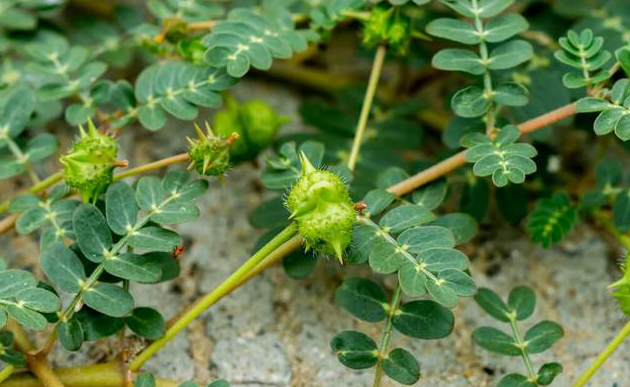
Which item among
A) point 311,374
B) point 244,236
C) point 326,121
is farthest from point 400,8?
point 311,374

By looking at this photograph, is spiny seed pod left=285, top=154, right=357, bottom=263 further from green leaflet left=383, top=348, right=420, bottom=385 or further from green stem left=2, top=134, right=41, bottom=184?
green stem left=2, top=134, right=41, bottom=184

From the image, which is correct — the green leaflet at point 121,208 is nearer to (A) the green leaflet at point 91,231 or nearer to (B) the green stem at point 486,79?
(A) the green leaflet at point 91,231

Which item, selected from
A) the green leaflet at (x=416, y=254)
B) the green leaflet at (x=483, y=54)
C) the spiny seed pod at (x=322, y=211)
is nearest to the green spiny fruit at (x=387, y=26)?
the green leaflet at (x=483, y=54)

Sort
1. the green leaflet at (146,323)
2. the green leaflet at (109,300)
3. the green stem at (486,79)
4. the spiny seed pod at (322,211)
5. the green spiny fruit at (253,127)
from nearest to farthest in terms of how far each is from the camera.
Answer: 1. the spiny seed pod at (322,211)
2. the green leaflet at (109,300)
3. the green leaflet at (146,323)
4. the green stem at (486,79)
5. the green spiny fruit at (253,127)

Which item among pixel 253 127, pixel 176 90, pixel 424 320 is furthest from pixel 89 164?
pixel 424 320

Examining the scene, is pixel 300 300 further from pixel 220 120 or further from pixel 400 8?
pixel 400 8

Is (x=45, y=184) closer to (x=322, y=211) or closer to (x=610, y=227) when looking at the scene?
(x=322, y=211)

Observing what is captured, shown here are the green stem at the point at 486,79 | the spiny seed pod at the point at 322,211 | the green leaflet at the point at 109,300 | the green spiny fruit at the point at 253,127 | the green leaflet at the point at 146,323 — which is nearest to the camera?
the spiny seed pod at the point at 322,211
